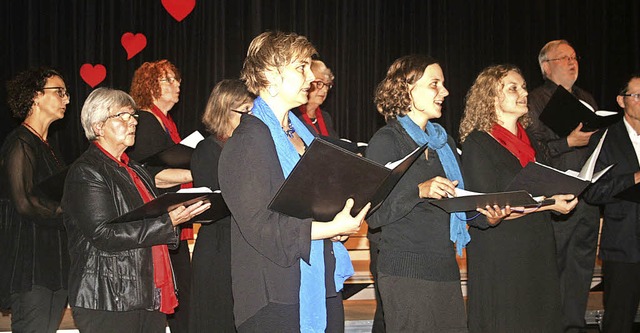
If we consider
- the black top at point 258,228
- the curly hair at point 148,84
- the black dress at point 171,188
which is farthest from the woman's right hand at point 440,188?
the curly hair at point 148,84

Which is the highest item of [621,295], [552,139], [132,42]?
[132,42]

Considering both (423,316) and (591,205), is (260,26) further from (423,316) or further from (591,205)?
(423,316)

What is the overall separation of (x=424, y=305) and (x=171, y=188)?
198 cm

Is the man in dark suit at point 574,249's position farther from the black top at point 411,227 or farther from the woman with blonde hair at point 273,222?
the woman with blonde hair at point 273,222

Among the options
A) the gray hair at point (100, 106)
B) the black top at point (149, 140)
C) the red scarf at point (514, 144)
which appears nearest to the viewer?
the gray hair at point (100, 106)

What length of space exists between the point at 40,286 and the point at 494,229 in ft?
7.69

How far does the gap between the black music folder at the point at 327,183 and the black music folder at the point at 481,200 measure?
0.74 meters

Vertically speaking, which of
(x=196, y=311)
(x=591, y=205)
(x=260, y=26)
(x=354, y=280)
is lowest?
(x=354, y=280)

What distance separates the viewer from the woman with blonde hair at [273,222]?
2.42 meters

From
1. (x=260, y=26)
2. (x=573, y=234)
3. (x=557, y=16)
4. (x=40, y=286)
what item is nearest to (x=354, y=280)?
(x=573, y=234)

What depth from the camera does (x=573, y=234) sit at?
503cm

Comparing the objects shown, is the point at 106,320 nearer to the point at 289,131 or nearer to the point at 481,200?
the point at 289,131

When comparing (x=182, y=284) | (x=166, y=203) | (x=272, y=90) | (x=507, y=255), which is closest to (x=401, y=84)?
(x=507, y=255)

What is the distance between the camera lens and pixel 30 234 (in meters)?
4.13
